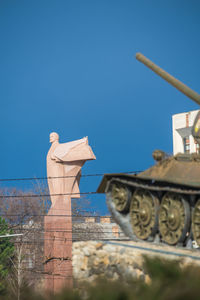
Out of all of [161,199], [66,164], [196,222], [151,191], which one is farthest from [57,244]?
[196,222]

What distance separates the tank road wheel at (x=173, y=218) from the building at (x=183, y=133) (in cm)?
2192

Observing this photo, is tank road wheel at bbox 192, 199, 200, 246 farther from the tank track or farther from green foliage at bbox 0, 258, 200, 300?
green foliage at bbox 0, 258, 200, 300

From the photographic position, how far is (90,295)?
476 centimetres

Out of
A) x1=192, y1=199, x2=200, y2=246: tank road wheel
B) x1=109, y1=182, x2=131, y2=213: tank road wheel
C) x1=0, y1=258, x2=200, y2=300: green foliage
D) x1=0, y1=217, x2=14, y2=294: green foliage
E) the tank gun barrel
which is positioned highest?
the tank gun barrel

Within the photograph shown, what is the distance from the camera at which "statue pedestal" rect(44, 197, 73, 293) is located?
22.7m

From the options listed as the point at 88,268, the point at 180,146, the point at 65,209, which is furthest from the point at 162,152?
the point at 180,146

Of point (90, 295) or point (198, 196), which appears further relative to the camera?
point (198, 196)

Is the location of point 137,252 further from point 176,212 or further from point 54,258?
point 54,258

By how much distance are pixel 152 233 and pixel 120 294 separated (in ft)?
22.0

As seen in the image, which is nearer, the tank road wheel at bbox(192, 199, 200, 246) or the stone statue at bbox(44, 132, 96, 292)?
the tank road wheel at bbox(192, 199, 200, 246)

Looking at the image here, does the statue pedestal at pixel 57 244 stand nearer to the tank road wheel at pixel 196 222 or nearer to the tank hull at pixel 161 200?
the tank hull at pixel 161 200

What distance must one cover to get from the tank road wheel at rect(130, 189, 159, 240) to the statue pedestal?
11264 millimetres

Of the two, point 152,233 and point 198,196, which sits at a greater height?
point 198,196

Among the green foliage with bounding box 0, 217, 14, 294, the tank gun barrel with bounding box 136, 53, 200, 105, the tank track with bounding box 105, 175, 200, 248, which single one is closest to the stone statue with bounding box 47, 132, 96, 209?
the tank gun barrel with bounding box 136, 53, 200, 105
